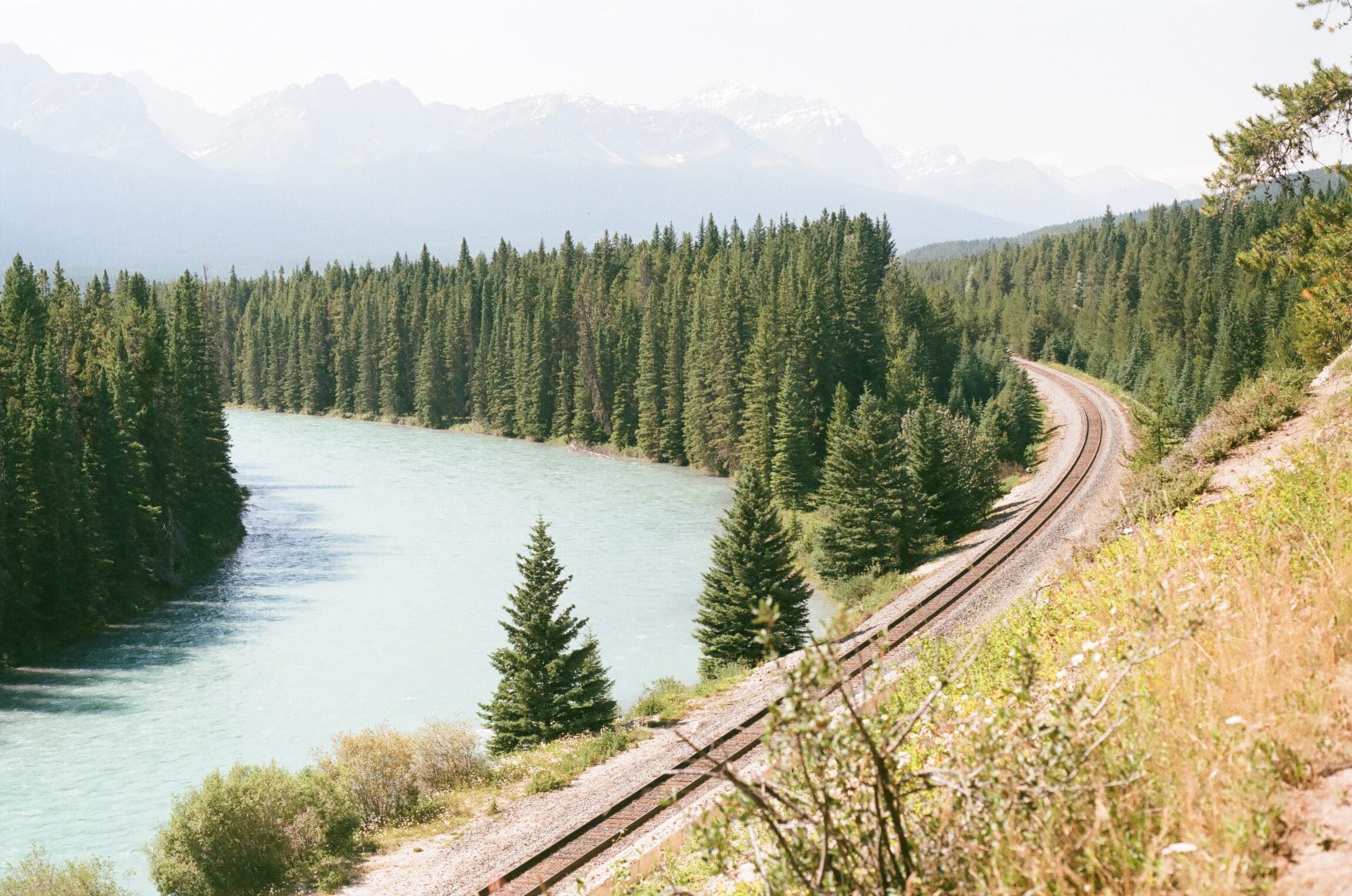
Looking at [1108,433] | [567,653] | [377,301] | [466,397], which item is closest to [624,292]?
[466,397]

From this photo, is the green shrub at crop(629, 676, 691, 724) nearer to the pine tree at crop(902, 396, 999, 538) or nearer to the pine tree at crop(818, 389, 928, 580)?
the pine tree at crop(818, 389, 928, 580)

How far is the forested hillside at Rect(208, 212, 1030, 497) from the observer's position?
73.2 m

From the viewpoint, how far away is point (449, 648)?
116ft

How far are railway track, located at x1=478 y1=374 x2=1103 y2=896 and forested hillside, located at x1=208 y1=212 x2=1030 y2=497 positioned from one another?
2981cm

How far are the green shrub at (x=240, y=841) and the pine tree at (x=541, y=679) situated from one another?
644 cm

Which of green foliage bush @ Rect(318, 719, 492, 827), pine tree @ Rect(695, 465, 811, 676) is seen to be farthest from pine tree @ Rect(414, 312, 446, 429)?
green foliage bush @ Rect(318, 719, 492, 827)

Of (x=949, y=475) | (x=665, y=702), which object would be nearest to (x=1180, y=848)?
(x=665, y=702)

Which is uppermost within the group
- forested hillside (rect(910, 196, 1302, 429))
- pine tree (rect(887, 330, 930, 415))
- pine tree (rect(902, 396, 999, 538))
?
forested hillside (rect(910, 196, 1302, 429))

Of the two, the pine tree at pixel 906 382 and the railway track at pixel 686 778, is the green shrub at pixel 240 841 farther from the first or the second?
the pine tree at pixel 906 382

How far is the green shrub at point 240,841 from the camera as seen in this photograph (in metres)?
17.3

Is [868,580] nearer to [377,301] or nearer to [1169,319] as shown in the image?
[1169,319]

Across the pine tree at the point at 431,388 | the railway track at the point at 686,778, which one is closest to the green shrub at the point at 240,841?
the railway track at the point at 686,778

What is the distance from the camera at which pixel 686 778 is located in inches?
704

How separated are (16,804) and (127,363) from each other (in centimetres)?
3145
